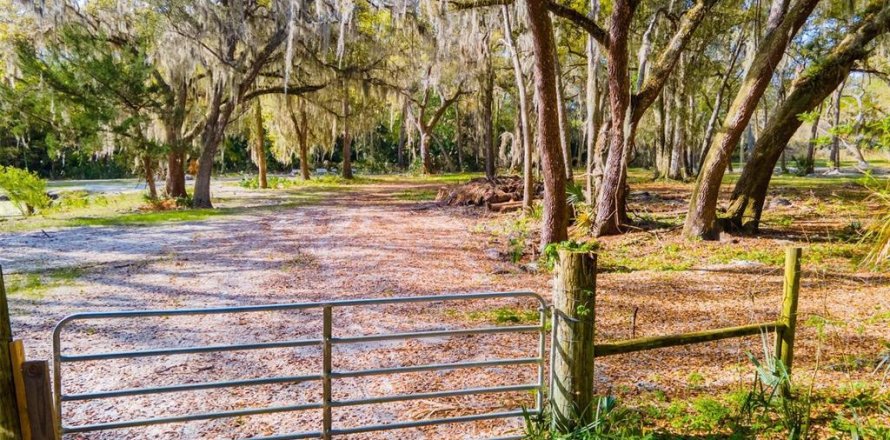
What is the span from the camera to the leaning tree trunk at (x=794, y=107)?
7.81m

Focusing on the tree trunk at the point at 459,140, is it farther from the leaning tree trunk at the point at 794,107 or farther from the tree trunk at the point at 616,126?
the leaning tree trunk at the point at 794,107

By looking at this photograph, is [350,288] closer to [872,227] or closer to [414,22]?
[872,227]

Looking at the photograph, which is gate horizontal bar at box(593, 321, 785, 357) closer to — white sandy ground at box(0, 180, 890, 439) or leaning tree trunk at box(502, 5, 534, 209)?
white sandy ground at box(0, 180, 890, 439)

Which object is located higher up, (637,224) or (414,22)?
(414,22)

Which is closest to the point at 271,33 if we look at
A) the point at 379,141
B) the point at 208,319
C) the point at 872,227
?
the point at 208,319

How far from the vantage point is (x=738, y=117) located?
27.1ft

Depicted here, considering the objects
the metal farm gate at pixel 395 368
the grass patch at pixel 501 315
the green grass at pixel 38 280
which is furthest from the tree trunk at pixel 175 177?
the metal farm gate at pixel 395 368

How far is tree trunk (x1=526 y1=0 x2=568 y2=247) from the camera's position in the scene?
683cm

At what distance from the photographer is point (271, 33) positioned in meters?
14.4

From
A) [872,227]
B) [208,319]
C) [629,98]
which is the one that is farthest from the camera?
[629,98]

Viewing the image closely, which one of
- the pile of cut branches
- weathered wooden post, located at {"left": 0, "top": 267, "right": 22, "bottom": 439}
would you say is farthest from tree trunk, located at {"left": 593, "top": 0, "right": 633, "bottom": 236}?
weathered wooden post, located at {"left": 0, "top": 267, "right": 22, "bottom": 439}

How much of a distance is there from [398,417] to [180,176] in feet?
48.6

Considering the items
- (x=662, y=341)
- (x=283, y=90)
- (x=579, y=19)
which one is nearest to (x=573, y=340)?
(x=662, y=341)

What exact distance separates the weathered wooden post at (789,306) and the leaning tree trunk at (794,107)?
624 centimetres
